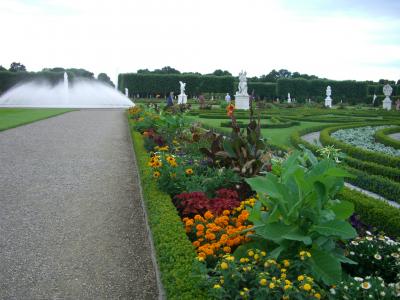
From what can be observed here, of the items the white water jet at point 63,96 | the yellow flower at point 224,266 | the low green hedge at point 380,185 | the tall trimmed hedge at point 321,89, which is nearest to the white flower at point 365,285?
the yellow flower at point 224,266

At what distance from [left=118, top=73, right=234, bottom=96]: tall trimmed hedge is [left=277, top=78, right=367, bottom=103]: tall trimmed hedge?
601cm

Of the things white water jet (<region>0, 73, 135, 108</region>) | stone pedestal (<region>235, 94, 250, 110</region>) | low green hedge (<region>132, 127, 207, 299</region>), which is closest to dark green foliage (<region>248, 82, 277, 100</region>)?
white water jet (<region>0, 73, 135, 108</region>)

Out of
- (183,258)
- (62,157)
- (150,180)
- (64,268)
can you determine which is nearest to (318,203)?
(183,258)

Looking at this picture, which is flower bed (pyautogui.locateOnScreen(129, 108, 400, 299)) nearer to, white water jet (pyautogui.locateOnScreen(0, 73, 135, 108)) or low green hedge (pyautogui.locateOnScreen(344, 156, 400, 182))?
low green hedge (pyautogui.locateOnScreen(344, 156, 400, 182))

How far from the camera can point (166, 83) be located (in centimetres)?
4584

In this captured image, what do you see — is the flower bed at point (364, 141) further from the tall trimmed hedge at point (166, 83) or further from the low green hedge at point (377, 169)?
the tall trimmed hedge at point (166, 83)

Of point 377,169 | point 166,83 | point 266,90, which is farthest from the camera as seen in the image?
point 266,90

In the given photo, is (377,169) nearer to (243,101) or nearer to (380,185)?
(380,185)

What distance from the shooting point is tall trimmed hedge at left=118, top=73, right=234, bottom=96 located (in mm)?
45688

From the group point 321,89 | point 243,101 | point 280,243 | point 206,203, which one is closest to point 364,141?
point 206,203

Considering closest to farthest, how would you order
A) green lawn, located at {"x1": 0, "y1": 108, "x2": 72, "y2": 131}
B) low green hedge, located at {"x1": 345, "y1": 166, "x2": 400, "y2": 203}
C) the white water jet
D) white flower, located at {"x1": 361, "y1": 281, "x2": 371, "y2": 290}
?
white flower, located at {"x1": 361, "y1": 281, "x2": 371, "y2": 290} → low green hedge, located at {"x1": 345, "y1": 166, "x2": 400, "y2": 203} → green lawn, located at {"x1": 0, "y1": 108, "x2": 72, "y2": 131} → the white water jet

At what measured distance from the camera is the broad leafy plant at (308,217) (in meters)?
2.92

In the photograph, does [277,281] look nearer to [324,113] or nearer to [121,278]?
[121,278]

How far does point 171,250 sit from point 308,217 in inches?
45.1
